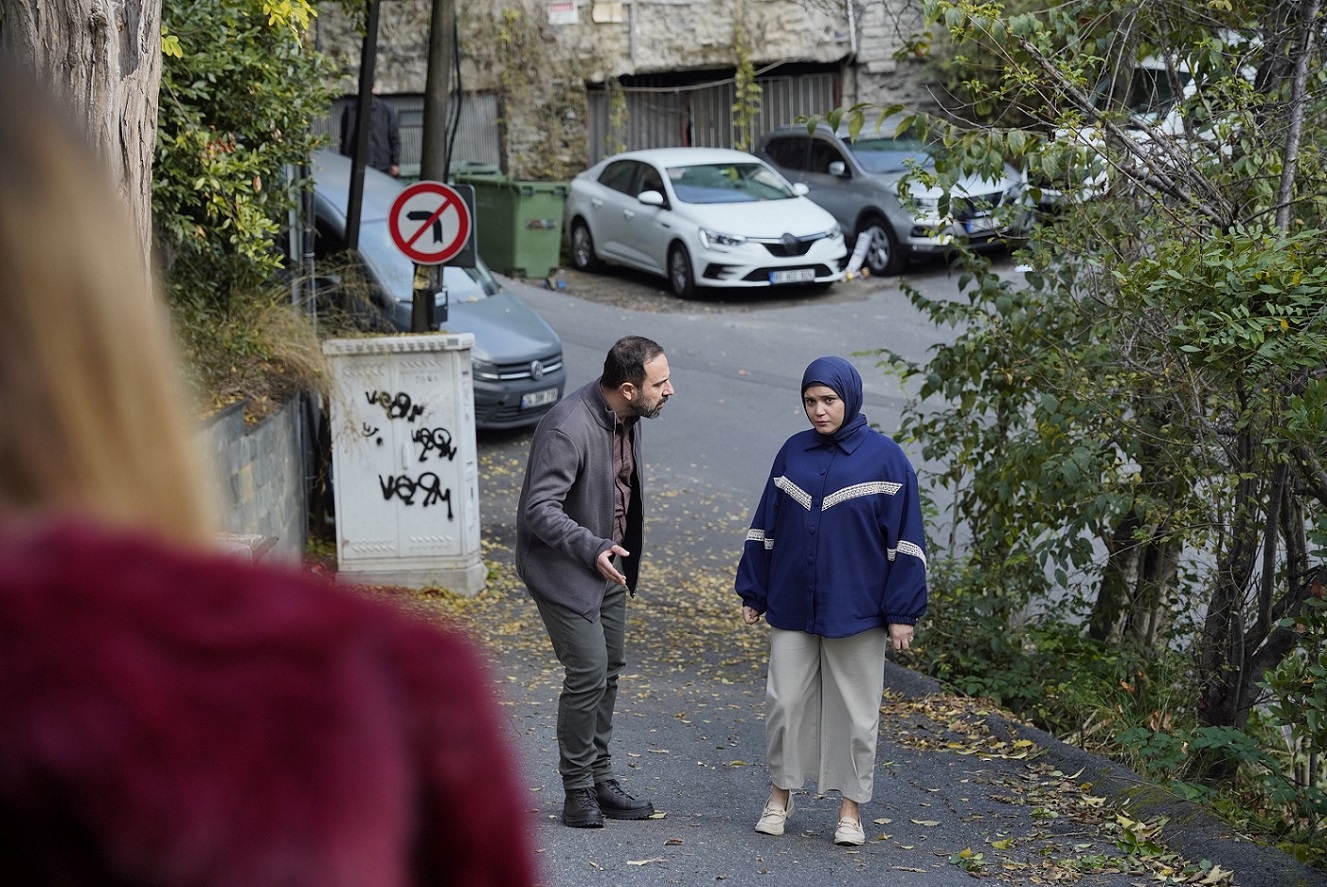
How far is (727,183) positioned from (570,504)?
13528 millimetres

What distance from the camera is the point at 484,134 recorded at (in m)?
22.6

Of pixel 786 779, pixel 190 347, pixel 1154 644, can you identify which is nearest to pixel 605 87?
pixel 190 347

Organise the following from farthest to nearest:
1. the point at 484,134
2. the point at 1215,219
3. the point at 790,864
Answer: the point at 484,134 → the point at 1215,219 → the point at 790,864

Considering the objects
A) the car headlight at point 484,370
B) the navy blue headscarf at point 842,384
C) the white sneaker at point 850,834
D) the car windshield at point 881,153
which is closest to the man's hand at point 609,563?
Result: the navy blue headscarf at point 842,384

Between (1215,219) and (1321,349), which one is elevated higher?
(1215,219)

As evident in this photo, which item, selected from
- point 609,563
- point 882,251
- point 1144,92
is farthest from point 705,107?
point 609,563

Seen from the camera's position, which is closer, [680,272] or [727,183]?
[680,272]

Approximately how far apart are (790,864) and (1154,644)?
3.15 m

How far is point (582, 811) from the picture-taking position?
5762 millimetres

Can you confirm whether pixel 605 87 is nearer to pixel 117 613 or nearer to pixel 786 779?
pixel 786 779

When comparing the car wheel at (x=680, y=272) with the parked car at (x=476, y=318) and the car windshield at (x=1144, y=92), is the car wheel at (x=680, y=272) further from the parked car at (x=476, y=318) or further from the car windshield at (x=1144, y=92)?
the car windshield at (x=1144, y=92)

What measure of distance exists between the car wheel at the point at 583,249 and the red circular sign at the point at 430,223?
418 inches

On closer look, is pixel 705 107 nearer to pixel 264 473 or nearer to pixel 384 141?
pixel 384 141

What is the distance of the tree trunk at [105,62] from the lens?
16.8ft
